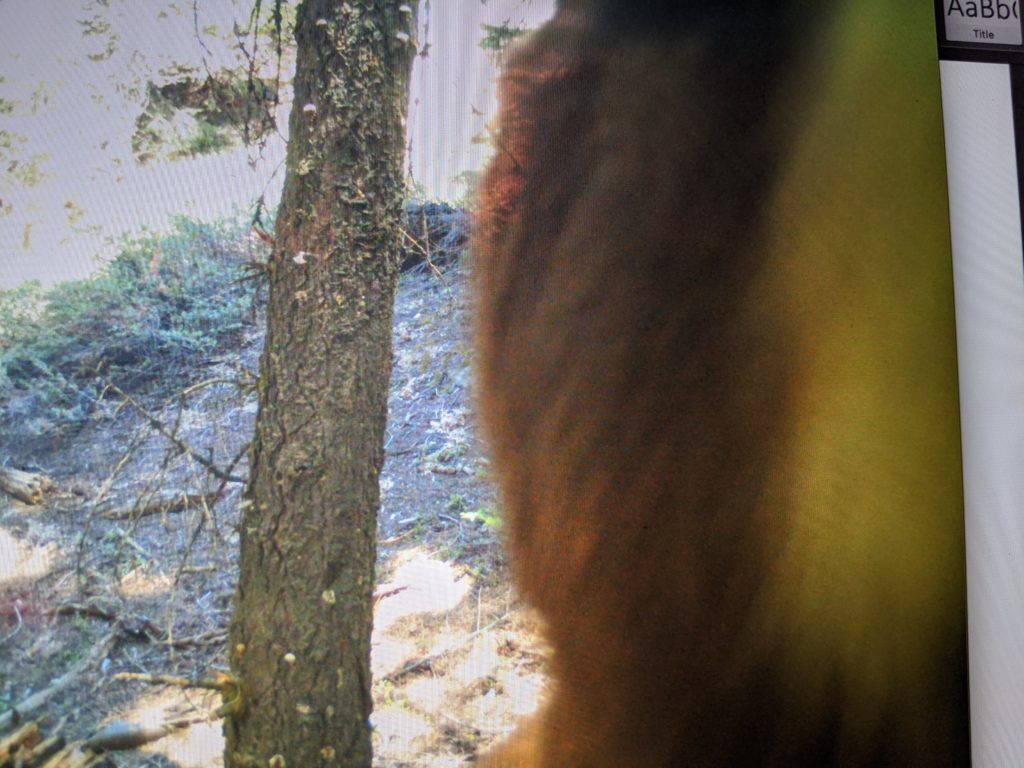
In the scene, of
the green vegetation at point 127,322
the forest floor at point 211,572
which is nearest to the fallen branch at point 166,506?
the forest floor at point 211,572

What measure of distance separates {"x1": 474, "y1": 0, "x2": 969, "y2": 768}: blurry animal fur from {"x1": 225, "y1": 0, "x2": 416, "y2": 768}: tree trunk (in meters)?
0.16

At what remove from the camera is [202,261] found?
0.99m

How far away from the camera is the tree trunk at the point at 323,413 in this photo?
97 centimetres

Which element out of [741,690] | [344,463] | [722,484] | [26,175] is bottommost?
[741,690]

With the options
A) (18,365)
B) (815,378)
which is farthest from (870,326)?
(18,365)

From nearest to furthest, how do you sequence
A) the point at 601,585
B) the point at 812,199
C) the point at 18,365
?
the point at 18,365 → the point at 601,585 → the point at 812,199

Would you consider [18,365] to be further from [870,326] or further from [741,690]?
[870,326]

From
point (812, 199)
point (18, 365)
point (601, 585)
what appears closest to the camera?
point (18, 365)

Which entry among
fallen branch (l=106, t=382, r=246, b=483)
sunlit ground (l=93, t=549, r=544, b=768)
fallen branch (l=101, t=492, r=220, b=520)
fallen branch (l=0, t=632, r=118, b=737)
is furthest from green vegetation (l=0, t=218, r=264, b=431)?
sunlit ground (l=93, t=549, r=544, b=768)

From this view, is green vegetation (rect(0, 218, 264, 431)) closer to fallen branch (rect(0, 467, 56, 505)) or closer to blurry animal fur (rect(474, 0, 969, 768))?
fallen branch (rect(0, 467, 56, 505))

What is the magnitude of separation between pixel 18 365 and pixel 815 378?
1109mm

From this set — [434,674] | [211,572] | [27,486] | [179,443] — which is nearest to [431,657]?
[434,674]

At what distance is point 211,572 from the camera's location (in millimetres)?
968

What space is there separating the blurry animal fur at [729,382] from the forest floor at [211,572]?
0.20ft
